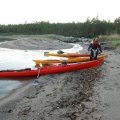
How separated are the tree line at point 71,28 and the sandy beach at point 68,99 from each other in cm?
3801

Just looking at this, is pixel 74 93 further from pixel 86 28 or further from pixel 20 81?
pixel 86 28

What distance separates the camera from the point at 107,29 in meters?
58.2

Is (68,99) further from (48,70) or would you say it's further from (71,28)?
(71,28)

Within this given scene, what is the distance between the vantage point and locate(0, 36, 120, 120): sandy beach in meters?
10.0

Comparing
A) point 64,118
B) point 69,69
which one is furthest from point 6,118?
point 69,69

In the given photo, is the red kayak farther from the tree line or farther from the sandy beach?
the tree line

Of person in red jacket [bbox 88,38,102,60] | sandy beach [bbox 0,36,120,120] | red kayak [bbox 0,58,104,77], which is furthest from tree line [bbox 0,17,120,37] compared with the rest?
sandy beach [bbox 0,36,120,120]

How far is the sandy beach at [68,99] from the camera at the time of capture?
10.0 meters

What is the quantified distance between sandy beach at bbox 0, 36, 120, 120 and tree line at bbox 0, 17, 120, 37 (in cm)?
3801

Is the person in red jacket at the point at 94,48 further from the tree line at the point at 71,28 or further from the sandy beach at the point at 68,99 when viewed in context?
the tree line at the point at 71,28

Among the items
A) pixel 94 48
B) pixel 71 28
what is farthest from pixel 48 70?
pixel 71 28

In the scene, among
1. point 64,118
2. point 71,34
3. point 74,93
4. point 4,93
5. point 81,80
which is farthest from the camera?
point 71,34

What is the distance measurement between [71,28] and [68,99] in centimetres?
5802

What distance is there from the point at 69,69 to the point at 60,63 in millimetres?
1899
